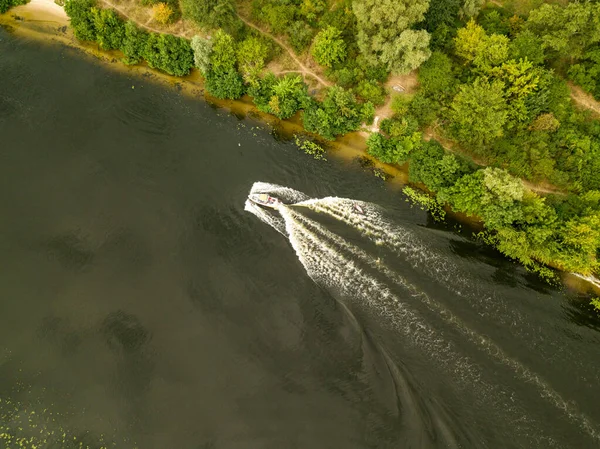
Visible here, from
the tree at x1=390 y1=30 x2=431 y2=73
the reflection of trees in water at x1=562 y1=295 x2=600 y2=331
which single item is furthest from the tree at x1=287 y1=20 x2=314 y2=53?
the reflection of trees in water at x1=562 y1=295 x2=600 y2=331

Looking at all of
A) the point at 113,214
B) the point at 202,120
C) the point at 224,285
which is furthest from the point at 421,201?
the point at 113,214

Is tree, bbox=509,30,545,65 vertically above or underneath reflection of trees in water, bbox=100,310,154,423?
above

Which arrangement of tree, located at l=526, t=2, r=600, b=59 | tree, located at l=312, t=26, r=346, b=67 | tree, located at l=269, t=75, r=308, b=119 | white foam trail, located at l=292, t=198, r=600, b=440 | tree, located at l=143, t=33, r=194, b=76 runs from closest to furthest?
white foam trail, located at l=292, t=198, r=600, b=440
tree, located at l=526, t=2, r=600, b=59
tree, located at l=312, t=26, r=346, b=67
tree, located at l=269, t=75, r=308, b=119
tree, located at l=143, t=33, r=194, b=76

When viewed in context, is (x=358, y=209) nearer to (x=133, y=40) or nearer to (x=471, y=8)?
(x=471, y=8)

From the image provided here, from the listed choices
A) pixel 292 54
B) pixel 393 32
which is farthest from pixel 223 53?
pixel 393 32

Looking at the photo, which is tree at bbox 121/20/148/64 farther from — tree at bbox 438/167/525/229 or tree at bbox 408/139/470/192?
tree at bbox 438/167/525/229
